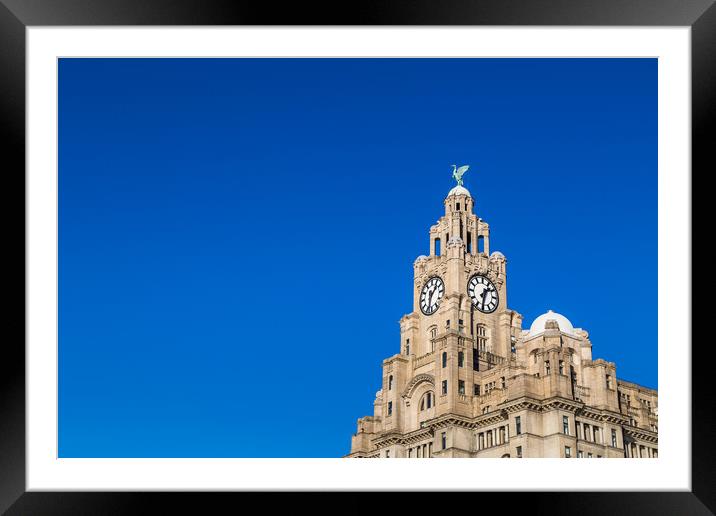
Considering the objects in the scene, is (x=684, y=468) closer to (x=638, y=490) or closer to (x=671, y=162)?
(x=638, y=490)

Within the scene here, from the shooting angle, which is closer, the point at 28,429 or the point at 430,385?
the point at 28,429

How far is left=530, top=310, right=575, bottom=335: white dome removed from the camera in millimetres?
49934

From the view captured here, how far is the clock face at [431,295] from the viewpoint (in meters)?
57.8

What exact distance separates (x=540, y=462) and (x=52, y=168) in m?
2.06

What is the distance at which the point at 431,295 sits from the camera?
192ft

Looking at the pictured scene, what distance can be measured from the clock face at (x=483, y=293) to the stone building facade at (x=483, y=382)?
0.05 m

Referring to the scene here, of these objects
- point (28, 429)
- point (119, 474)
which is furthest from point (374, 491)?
point (28, 429)

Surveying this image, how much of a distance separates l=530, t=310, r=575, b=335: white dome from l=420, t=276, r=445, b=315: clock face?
8.16 m

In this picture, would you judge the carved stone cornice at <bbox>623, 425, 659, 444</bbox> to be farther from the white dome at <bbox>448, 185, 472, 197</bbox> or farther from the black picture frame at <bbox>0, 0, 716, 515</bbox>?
the black picture frame at <bbox>0, 0, 716, 515</bbox>
